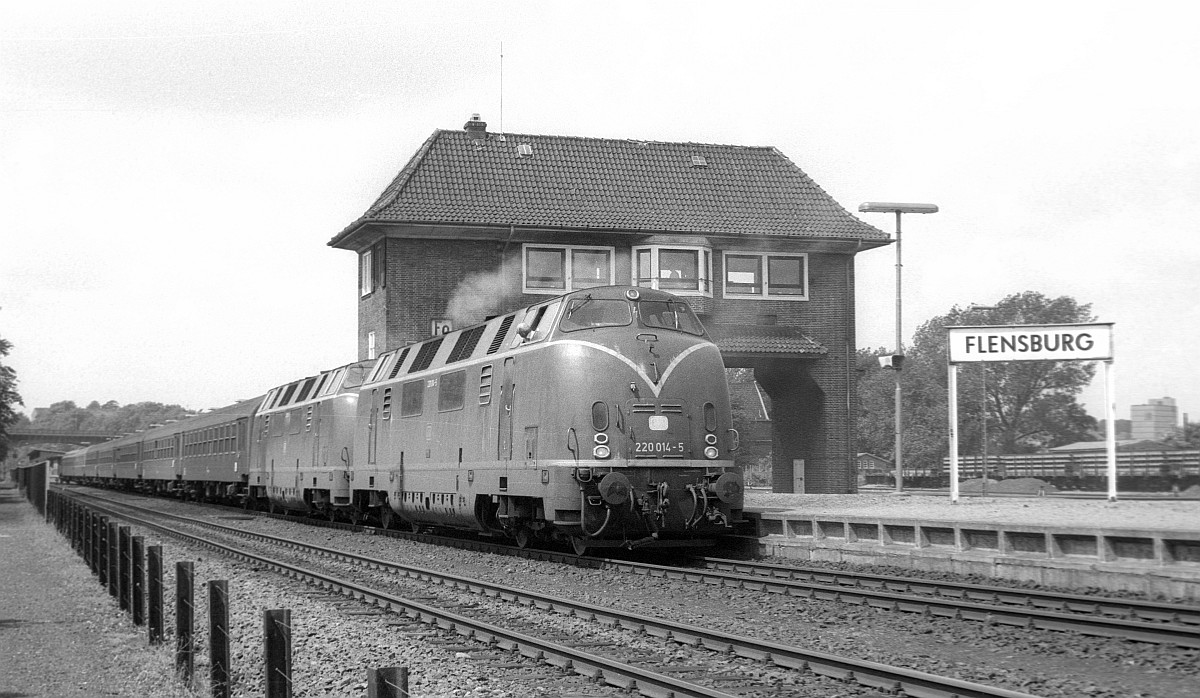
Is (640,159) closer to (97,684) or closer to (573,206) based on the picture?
(573,206)

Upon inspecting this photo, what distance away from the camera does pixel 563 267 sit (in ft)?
123

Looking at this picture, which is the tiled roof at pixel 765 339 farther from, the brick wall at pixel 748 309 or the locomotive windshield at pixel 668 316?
the locomotive windshield at pixel 668 316

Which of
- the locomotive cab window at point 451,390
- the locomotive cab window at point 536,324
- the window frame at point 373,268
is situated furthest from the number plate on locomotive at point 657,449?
the window frame at point 373,268

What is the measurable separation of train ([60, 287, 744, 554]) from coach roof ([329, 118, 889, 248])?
13.0m

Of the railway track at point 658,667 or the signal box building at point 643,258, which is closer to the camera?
the railway track at point 658,667

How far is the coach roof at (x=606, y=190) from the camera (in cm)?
→ 3728

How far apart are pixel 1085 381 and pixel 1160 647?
254 feet

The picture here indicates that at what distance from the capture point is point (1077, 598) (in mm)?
11812

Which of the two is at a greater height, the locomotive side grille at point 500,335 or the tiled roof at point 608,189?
the tiled roof at point 608,189

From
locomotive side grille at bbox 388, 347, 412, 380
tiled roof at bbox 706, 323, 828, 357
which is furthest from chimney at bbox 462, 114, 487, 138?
locomotive side grille at bbox 388, 347, 412, 380

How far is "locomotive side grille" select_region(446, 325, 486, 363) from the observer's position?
2119cm

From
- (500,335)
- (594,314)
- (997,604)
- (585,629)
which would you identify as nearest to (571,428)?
(594,314)

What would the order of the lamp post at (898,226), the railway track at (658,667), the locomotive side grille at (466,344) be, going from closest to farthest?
the railway track at (658,667) → the locomotive side grille at (466,344) → the lamp post at (898,226)

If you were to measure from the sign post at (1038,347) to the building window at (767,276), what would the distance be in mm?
14041
